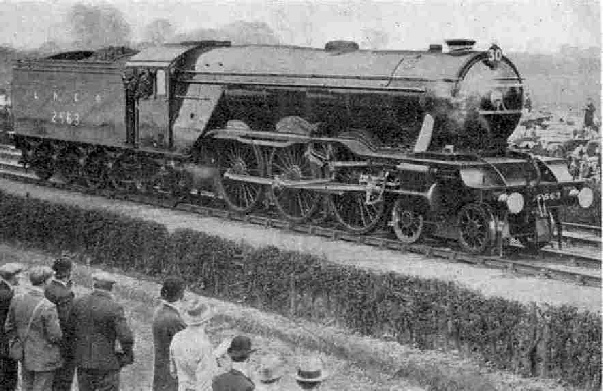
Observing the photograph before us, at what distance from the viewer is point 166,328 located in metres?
6.48

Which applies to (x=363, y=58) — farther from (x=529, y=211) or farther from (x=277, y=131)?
(x=529, y=211)

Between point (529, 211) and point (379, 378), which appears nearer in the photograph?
point (379, 378)

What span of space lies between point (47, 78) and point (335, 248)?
11560 millimetres

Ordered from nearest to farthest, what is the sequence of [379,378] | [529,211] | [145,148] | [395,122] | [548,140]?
[379,378], [529,211], [395,122], [145,148], [548,140]

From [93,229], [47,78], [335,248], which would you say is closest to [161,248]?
[93,229]

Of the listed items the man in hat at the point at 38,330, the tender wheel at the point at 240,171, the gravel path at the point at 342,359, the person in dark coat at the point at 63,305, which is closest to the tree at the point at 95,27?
the tender wheel at the point at 240,171

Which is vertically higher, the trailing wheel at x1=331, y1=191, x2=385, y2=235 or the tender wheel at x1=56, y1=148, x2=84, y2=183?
the trailing wheel at x1=331, y1=191, x2=385, y2=235

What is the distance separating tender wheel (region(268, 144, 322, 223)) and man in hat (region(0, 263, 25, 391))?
808cm

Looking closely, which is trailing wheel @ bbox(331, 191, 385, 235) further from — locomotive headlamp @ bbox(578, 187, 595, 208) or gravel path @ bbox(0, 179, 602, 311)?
locomotive headlamp @ bbox(578, 187, 595, 208)

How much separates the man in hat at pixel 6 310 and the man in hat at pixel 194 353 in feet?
6.95

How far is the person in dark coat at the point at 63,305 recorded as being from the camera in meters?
7.19

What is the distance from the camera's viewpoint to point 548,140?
21281 mm

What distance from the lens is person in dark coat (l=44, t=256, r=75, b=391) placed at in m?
7.19

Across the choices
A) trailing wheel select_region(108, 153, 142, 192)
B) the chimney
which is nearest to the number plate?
the chimney
